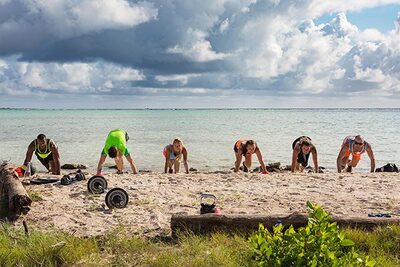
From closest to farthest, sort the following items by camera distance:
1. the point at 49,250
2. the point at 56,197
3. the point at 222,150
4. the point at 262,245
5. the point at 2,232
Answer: the point at 262,245 → the point at 49,250 → the point at 2,232 → the point at 56,197 → the point at 222,150

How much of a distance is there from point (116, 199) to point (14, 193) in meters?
1.74

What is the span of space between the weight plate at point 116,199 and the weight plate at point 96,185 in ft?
4.03

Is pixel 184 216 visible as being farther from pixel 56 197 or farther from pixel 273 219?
pixel 56 197

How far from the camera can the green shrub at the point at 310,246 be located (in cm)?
378

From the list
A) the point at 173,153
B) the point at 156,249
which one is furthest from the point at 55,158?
the point at 156,249

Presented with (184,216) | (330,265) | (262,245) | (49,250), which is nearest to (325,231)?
(330,265)

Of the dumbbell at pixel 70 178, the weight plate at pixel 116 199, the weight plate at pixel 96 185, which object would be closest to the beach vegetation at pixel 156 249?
the weight plate at pixel 116 199

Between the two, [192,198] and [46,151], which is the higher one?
[46,151]

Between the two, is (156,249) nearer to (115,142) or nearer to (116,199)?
(116,199)

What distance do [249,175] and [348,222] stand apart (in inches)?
215

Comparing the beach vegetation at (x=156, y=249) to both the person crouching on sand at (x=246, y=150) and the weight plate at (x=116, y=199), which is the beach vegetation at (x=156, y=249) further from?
the person crouching on sand at (x=246, y=150)

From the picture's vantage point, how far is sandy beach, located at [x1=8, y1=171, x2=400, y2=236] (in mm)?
7129

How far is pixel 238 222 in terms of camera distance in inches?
247

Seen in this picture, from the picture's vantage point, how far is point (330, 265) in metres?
3.79
